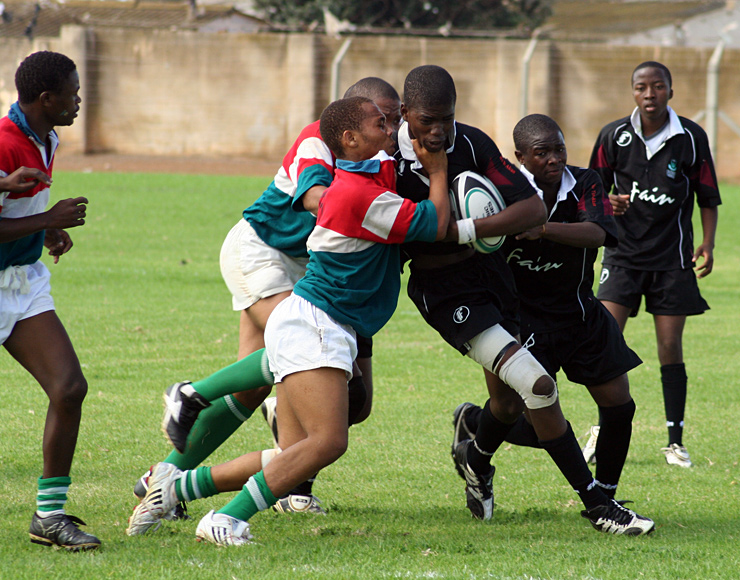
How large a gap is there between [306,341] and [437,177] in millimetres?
871

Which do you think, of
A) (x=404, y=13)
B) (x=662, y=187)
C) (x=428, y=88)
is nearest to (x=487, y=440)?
(x=428, y=88)

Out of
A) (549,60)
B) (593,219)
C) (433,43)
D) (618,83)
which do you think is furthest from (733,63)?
(593,219)

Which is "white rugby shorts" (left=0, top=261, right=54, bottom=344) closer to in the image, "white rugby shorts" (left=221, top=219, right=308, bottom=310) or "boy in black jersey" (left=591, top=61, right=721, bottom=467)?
"white rugby shorts" (left=221, top=219, right=308, bottom=310)

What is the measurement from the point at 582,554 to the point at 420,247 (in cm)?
149

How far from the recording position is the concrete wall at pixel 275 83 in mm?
25359

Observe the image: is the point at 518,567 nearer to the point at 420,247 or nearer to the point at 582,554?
the point at 582,554

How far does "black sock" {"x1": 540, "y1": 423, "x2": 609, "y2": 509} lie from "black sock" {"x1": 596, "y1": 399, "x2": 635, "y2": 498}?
25cm

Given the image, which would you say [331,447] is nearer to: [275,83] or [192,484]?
[192,484]

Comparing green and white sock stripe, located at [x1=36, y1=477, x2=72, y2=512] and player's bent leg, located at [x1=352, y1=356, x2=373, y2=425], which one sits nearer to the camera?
green and white sock stripe, located at [x1=36, y1=477, x2=72, y2=512]

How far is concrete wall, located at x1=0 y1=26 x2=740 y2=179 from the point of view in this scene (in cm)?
2536

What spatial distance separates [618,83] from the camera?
993 inches

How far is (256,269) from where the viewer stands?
16.0ft

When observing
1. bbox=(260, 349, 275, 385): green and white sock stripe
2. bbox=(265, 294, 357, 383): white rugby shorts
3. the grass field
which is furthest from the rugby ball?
the grass field

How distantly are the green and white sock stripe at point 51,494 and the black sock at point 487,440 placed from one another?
199cm
